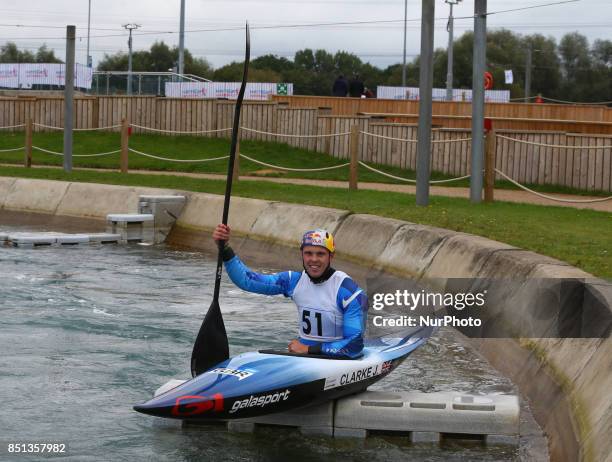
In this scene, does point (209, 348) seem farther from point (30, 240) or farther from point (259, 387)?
point (30, 240)

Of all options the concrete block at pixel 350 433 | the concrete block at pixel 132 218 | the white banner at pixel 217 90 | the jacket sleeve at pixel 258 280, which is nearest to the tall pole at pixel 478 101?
the concrete block at pixel 132 218

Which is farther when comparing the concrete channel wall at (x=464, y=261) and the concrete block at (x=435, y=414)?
the concrete block at (x=435, y=414)

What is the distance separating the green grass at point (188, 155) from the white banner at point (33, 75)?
11158 mm

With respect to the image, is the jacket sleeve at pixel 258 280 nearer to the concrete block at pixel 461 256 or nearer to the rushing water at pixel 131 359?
the rushing water at pixel 131 359

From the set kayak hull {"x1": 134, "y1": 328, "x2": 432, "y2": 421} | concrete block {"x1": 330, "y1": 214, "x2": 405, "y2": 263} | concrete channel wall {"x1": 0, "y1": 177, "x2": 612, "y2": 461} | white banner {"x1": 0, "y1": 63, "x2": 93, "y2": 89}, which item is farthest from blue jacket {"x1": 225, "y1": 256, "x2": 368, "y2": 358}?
white banner {"x1": 0, "y1": 63, "x2": 93, "y2": 89}

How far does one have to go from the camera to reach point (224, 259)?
1009 cm

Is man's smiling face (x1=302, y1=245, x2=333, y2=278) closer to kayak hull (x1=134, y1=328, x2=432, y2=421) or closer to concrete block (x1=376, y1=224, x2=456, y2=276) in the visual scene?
kayak hull (x1=134, y1=328, x2=432, y2=421)

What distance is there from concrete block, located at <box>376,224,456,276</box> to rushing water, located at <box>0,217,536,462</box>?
1576mm

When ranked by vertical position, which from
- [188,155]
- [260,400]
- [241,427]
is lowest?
[241,427]

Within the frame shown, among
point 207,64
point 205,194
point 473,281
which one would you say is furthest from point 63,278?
point 207,64

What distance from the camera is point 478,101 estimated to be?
19609mm

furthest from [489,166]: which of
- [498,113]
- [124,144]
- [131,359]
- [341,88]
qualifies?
[341,88]

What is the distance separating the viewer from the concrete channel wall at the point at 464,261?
883cm

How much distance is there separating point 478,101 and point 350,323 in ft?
34.6
